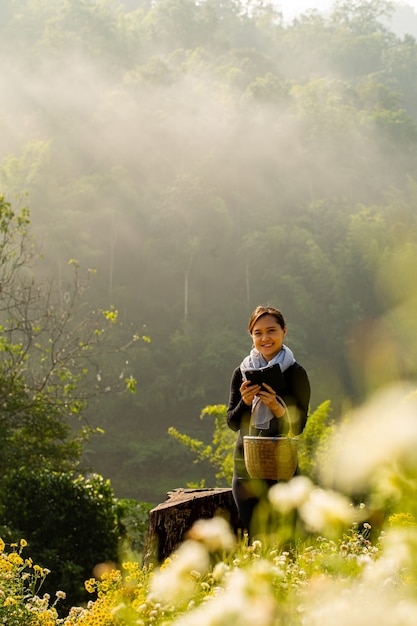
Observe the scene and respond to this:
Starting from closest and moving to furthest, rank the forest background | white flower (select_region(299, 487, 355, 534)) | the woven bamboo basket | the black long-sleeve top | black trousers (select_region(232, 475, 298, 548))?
1. white flower (select_region(299, 487, 355, 534))
2. the woven bamboo basket
3. black trousers (select_region(232, 475, 298, 548))
4. the black long-sleeve top
5. the forest background

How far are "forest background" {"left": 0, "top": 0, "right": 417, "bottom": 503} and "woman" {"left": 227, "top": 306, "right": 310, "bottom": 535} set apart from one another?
1104 inches

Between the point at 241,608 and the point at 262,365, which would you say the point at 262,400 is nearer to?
the point at 262,365

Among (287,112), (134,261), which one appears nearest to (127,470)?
(134,261)

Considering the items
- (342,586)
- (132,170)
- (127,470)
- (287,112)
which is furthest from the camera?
(287,112)

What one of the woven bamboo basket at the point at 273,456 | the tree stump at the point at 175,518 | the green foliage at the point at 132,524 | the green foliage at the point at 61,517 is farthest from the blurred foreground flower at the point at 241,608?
the green foliage at the point at 132,524

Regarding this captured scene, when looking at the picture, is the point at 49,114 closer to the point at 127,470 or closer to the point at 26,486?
the point at 127,470

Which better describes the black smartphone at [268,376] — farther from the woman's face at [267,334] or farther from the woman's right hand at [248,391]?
the woman's face at [267,334]

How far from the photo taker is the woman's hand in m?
3.50

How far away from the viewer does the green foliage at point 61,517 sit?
7.16 meters

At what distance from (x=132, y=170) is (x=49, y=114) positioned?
9935 millimetres

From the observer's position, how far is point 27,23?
74812mm

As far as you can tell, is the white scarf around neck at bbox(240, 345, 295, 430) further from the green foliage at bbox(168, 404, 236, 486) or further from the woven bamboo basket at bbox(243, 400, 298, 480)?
the green foliage at bbox(168, 404, 236, 486)

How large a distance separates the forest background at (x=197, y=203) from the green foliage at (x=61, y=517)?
24273 mm

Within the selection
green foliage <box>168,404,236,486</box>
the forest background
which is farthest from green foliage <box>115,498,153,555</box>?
the forest background
